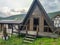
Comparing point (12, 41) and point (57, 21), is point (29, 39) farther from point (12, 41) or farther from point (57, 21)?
point (57, 21)

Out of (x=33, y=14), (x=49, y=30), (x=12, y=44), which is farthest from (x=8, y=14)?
(x=12, y=44)

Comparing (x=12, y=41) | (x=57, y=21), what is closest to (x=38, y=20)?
(x=57, y=21)

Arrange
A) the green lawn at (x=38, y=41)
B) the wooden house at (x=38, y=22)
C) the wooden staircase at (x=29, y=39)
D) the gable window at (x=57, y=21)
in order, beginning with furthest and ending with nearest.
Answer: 1. the gable window at (x=57, y=21)
2. the wooden house at (x=38, y=22)
3. the wooden staircase at (x=29, y=39)
4. the green lawn at (x=38, y=41)

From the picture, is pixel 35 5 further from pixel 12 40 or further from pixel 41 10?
pixel 12 40

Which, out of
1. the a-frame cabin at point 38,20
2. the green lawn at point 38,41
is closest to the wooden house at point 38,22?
the a-frame cabin at point 38,20

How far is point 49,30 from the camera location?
18328 mm

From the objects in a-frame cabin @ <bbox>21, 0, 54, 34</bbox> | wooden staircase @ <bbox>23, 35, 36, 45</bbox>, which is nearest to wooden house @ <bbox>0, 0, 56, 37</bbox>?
a-frame cabin @ <bbox>21, 0, 54, 34</bbox>

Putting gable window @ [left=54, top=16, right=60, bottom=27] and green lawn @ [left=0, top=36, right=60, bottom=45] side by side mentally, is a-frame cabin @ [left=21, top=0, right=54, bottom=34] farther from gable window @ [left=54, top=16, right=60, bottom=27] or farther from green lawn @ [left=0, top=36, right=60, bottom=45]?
green lawn @ [left=0, top=36, right=60, bottom=45]

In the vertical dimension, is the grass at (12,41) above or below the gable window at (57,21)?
below

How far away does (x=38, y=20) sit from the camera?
741 inches

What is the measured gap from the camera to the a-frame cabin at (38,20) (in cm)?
1808

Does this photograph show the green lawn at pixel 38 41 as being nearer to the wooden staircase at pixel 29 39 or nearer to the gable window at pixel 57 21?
the wooden staircase at pixel 29 39

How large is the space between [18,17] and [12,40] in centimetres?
826

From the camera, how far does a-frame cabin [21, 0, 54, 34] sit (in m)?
18.1
